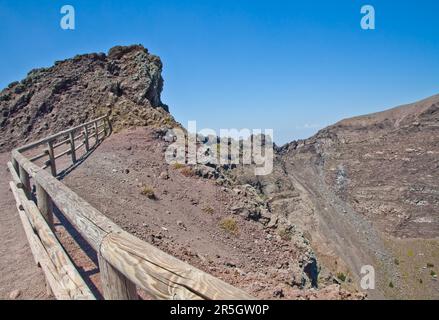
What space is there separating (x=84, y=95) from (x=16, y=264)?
1834cm

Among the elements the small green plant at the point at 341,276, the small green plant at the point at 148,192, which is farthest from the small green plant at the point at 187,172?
the small green plant at the point at 341,276

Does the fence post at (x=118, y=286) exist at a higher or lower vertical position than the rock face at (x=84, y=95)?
lower

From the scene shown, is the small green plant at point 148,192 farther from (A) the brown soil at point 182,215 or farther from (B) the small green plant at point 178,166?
(B) the small green plant at point 178,166

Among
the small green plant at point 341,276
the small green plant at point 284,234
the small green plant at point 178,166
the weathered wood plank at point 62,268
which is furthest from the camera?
the small green plant at point 341,276

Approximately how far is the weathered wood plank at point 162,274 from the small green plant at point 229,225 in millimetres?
9241

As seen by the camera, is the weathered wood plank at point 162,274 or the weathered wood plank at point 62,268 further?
the weathered wood plank at point 62,268

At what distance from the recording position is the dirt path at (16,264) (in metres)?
5.15

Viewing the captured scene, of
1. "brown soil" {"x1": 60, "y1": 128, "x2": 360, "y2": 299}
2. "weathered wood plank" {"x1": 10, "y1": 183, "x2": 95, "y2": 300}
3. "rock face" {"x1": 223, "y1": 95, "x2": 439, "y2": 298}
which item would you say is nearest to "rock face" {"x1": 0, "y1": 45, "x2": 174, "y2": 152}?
"brown soil" {"x1": 60, "y1": 128, "x2": 360, "y2": 299}

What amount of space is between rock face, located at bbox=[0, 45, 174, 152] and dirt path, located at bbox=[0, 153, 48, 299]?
1169cm

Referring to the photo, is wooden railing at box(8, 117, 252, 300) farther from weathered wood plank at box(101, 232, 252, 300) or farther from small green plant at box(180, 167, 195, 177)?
small green plant at box(180, 167, 195, 177)

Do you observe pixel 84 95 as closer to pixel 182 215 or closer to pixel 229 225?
pixel 182 215

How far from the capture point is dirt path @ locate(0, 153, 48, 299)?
5.15 m

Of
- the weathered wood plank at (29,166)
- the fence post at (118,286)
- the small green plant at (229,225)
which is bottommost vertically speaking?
the small green plant at (229,225)

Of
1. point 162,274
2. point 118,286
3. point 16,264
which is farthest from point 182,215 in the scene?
point 162,274
